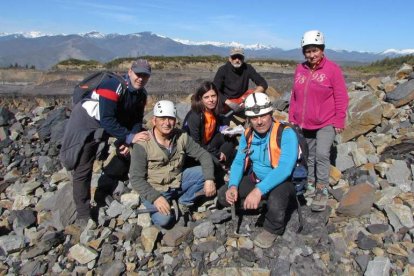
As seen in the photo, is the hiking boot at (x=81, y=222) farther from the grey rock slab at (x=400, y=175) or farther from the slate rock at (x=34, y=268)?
the grey rock slab at (x=400, y=175)

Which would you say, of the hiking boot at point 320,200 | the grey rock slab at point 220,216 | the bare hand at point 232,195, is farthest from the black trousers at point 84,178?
the hiking boot at point 320,200

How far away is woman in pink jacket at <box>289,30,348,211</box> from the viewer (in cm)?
554

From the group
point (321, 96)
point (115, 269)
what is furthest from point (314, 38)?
point (115, 269)

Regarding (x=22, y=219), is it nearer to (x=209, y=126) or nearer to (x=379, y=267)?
(x=209, y=126)

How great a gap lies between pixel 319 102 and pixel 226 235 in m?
2.58

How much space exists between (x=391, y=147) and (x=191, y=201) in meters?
4.45

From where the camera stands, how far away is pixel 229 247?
17.2 ft

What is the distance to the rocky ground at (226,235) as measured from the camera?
16.0 feet

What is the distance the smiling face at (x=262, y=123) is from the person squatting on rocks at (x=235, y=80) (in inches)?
134

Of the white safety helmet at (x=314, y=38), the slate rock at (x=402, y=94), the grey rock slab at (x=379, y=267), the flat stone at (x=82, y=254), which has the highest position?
the white safety helmet at (x=314, y=38)

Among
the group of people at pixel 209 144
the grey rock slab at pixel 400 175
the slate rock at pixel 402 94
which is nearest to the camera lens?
the group of people at pixel 209 144

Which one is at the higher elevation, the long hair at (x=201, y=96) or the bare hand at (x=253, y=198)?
the long hair at (x=201, y=96)

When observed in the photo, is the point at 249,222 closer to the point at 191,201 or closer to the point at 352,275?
the point at 191,201

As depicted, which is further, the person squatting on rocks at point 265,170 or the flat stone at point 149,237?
the flat stone at point 149,237
